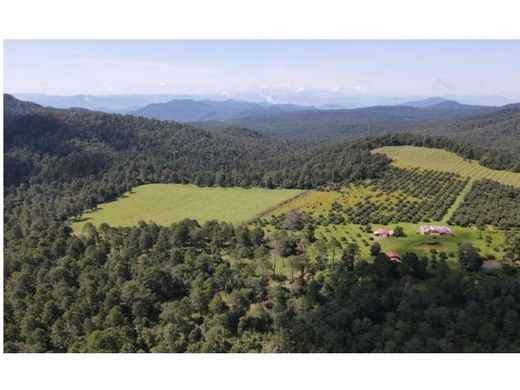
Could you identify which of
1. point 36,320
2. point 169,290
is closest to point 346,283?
point 169,290

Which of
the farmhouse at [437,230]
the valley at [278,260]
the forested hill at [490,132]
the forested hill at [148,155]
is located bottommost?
the valley at [278,260]

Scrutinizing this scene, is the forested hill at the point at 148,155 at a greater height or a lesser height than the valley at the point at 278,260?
greater

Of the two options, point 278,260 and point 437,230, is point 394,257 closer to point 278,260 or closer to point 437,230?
point 437,230

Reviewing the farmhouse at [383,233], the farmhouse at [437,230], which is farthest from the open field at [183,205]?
the farmhouse at [437,230]

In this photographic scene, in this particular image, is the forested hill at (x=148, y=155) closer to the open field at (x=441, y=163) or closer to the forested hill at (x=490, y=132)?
the open field at (x=441, y=163)

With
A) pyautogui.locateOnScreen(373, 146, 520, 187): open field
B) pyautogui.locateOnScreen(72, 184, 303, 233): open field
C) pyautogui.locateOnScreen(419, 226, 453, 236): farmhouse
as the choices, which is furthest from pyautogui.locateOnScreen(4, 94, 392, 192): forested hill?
pyautogui.locateOnScreen(419, 226, 453, 236): farmhouse
